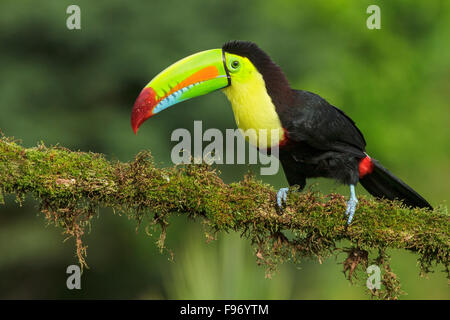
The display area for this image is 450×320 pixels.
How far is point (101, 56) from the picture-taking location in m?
9.29

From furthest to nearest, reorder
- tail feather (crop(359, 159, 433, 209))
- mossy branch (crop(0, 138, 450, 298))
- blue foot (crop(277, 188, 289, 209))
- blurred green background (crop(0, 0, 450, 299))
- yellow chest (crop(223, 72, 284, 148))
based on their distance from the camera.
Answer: blurred green background (crop(0, 0, 450, 299)) → tail feather (crop(359, 159, 433, 209)) → yellow chest (crop(223, 72, 284, 148)) → blue foot (crop(277, 188, 289, 209)) → mossy branch (crop(0, 138, 450, 298))

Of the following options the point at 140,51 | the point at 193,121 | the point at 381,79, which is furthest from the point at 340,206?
the point at 381,79

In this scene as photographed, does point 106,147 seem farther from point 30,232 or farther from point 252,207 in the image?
point 252,207

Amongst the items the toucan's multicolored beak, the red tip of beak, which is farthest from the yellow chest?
the red tip of beak

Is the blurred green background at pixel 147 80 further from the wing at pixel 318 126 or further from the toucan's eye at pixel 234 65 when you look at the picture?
the toucan's eye at pixel 234 65

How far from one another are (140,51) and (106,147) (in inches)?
59.3

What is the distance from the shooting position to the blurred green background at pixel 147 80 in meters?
8.73

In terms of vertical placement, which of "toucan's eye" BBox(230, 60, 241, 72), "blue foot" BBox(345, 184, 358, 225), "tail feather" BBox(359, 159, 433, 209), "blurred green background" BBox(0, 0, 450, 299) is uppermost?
"blurred green background" BBox(0, 0, 450, 299)

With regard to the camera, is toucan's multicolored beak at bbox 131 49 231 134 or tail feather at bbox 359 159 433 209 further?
tail feather at bbox 359 159 433 209

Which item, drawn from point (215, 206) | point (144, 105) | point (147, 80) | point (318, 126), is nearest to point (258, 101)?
point (318, 126)

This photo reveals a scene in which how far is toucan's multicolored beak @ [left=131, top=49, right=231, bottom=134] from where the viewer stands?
444cm

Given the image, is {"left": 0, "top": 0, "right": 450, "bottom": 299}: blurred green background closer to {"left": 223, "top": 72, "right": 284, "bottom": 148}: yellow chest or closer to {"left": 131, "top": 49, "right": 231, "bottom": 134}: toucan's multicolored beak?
{"left": 223, "top": 72, "right": 284, "bottom": 148}: yellow chest

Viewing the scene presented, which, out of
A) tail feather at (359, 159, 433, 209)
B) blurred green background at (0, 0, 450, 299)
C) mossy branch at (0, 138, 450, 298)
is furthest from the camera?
blurred green background at (0, 0, 450, 299)

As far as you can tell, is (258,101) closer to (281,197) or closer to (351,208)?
(281,197)
